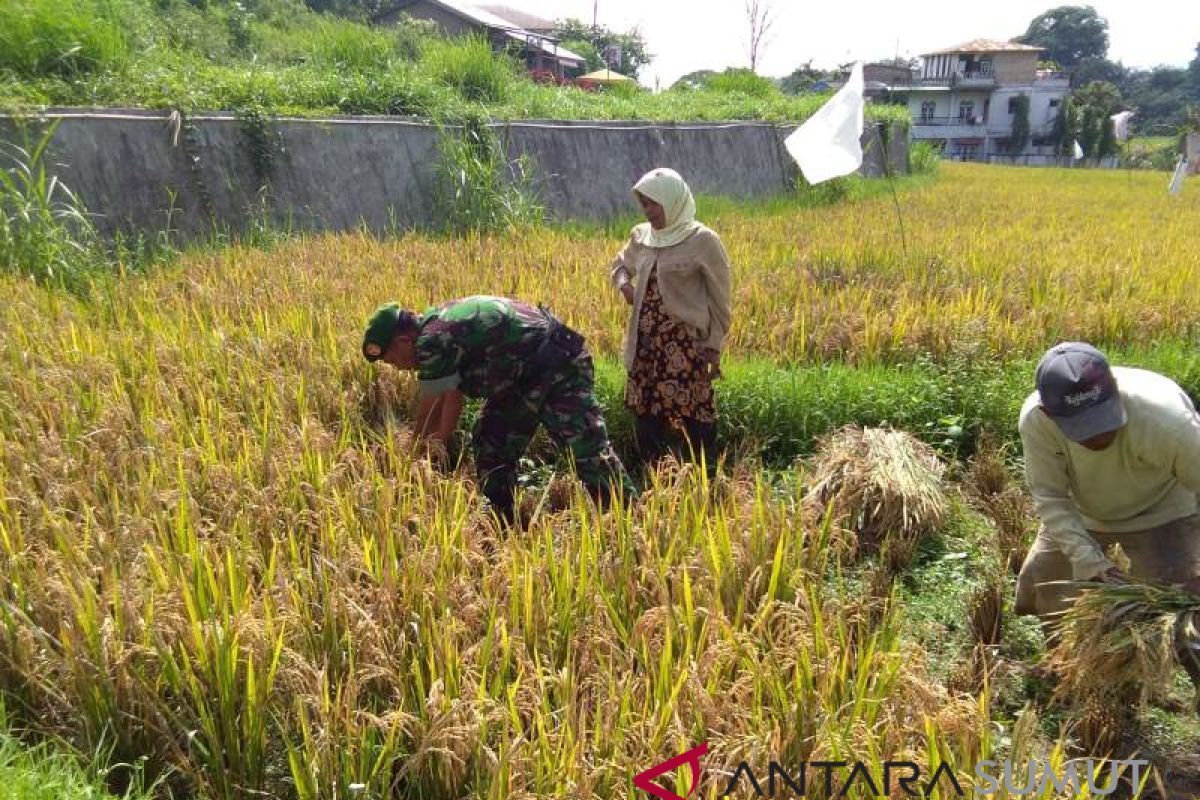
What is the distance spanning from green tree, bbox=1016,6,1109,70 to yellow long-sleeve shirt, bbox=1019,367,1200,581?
8208 cm

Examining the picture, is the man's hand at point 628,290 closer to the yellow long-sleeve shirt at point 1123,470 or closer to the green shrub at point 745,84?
the yellow long-sleeve shirt at point 1123,470

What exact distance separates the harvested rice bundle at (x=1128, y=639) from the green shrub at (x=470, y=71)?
10.2 metres

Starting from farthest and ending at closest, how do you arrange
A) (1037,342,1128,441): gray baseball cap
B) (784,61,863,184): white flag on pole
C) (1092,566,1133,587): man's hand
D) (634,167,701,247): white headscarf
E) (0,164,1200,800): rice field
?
(784,61,863,184): white flag on pole → (634,167,701,247): white headscarf → (1092,566,1133,587): man's hand → (1037,342,1128,441): gray baseball cap → (0,164,1200,800): rice field

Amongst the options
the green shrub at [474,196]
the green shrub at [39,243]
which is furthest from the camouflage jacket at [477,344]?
the green shrub at [474,196]

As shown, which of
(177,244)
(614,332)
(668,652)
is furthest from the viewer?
(177,244)

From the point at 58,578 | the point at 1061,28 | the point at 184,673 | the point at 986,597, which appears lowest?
the point at 986,597

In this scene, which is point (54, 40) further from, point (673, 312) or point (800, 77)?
point (800, 77)

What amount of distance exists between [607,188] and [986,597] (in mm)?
9303

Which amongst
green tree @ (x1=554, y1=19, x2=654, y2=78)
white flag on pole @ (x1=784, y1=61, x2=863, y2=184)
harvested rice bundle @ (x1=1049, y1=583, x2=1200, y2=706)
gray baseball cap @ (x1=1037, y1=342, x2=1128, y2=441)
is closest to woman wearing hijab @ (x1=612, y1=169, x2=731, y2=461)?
gray baseball cap @ (x1=1037, y1=342, x2=1128, y2=441)

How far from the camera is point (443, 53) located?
11.2 metres

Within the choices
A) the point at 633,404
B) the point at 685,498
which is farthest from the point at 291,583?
the point at 633,404

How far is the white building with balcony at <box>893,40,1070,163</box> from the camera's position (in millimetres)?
44312

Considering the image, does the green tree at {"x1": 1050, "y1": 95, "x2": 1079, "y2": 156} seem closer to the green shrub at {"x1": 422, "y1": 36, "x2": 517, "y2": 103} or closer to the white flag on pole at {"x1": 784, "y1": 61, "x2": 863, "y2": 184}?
the green shrub at {"x1": 422, "y1": 36, "x2": 517, "y2": 103}

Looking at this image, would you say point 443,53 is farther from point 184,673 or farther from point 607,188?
point 184,673
